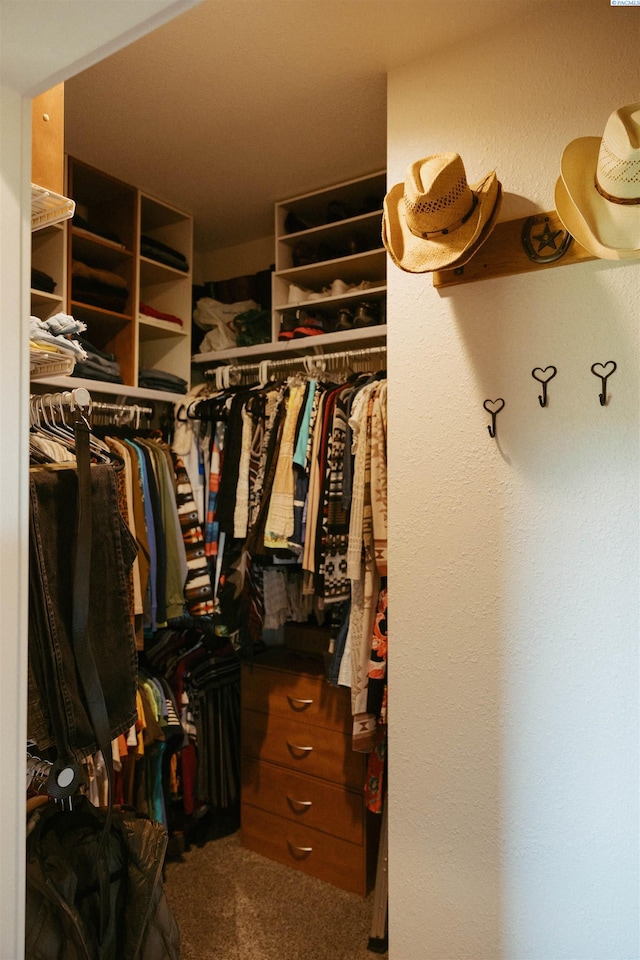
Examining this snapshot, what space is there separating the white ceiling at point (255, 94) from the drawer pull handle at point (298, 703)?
6.61ft

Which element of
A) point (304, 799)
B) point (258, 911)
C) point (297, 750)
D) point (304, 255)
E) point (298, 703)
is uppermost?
point (304, 255)

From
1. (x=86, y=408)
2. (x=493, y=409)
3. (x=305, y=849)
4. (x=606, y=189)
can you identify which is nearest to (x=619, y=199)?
(x=606, y=189)

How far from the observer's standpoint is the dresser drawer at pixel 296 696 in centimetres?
223

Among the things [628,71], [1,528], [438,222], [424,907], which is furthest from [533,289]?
[424,907]

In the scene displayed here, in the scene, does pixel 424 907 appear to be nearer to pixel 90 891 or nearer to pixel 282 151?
pixel 90 891

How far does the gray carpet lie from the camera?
6.30ft

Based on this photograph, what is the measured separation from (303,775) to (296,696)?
0.29m

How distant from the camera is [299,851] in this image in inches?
91.1

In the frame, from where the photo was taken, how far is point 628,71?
139 cm

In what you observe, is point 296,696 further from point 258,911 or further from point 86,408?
point 86,408

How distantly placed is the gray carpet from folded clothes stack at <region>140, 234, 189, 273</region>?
95.6 inches

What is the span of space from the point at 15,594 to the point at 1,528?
0.29 feet

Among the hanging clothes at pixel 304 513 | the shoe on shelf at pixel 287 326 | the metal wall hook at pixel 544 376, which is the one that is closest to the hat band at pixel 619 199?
the metal wall hook at pixel 544 376

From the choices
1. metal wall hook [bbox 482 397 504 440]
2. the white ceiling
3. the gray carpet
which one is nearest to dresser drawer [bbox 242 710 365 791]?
the gray carpet
